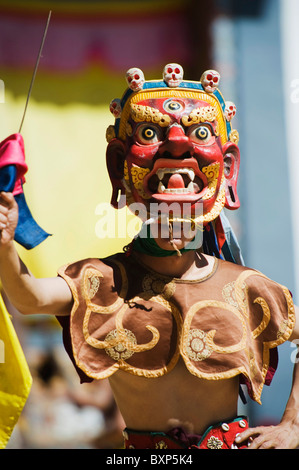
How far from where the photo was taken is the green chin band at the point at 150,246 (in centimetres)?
167

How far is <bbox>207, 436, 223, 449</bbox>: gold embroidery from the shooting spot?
5.34 feet

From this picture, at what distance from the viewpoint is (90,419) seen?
11.1ft

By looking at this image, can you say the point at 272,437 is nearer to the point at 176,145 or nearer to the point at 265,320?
the point at 265,320

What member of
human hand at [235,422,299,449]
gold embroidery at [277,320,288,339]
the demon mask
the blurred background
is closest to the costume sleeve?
gold embroidery at [277,320,288,339]

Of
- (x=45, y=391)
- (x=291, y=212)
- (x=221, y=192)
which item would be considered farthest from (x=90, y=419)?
(x=221, y=192)

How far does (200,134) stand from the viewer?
165 centimetres

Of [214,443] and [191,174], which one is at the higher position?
[191,174]

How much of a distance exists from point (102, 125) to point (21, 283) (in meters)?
2.28

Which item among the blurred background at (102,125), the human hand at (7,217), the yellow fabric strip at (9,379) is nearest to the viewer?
the human hand at (7,217)

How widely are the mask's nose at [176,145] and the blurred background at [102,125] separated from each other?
1357mm

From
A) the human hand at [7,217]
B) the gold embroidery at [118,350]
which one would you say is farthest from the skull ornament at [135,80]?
the gold embroidery at [118,350]

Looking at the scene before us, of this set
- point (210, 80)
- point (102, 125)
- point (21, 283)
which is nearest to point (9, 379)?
point (21, 283)

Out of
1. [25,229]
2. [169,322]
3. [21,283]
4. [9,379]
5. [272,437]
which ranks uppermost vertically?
[25,229]

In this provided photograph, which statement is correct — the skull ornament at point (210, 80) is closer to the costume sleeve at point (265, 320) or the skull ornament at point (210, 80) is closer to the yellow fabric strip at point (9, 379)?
the costume sleeve at point (265, 320)
